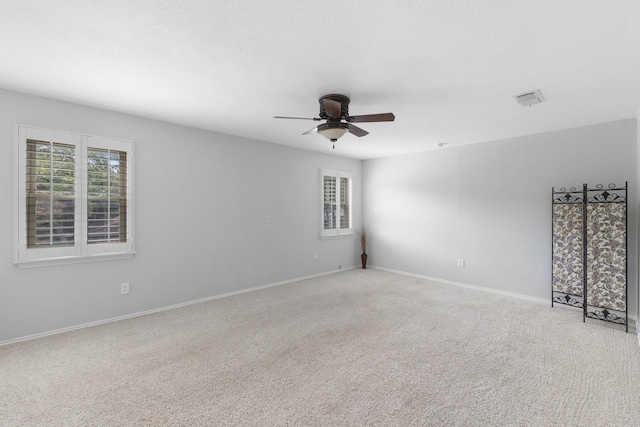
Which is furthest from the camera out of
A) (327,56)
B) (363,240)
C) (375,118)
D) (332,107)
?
(363,240)

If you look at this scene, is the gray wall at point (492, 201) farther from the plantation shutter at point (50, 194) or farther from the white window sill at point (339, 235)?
the plantation shutter at point (50, 194)

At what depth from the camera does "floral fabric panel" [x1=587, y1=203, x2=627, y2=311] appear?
11.6ft

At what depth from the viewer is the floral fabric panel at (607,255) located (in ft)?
11.6

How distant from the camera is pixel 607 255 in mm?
3627

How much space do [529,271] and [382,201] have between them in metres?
2.88

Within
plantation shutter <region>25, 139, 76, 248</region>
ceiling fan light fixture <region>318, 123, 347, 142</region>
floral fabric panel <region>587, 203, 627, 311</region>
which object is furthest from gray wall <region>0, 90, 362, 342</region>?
floral fabric panel <region>587, 203, 627, 311</region>

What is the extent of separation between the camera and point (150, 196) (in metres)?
3.91

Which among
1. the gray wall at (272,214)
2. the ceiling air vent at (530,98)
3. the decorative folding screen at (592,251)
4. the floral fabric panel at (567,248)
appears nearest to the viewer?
the ceiling air vent at (530,98)

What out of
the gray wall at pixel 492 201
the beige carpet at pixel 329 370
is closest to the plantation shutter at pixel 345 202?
the gray wall at pixel 492 201

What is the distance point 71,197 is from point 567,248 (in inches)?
234

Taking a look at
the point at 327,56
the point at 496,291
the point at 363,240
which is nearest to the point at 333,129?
the point at 327,56

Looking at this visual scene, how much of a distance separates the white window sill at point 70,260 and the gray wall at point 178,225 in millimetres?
56

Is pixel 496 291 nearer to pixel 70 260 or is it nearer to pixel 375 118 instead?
pixel 375 118

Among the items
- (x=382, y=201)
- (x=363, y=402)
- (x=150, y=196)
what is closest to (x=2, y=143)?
(x=150, y=196)
